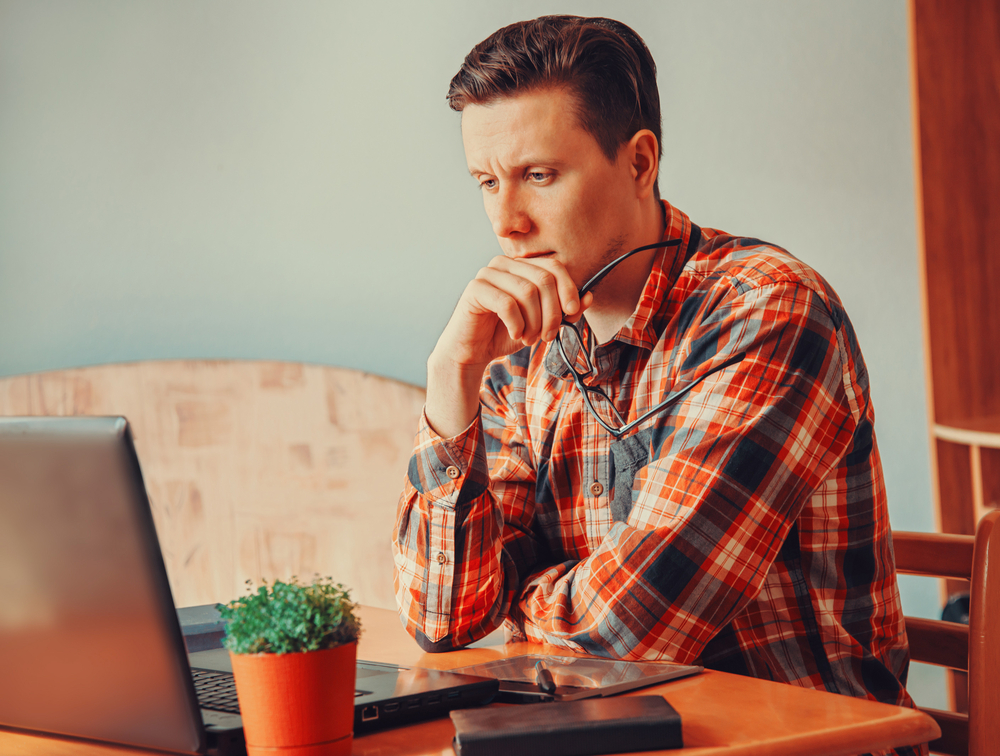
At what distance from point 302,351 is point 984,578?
1.65 m

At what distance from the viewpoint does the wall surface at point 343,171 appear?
1.85 meters

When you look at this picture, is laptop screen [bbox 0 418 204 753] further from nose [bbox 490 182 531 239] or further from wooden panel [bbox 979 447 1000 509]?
wooden panel [bbox 979 447 1000 509]

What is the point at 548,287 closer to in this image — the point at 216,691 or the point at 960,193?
the point at 216,691

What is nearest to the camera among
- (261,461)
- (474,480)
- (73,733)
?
(73,733)

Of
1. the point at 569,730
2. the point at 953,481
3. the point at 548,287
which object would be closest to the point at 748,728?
the point at 569,730

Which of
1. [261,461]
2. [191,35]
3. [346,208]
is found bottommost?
[261,461]

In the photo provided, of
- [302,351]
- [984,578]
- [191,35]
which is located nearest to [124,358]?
[302,351]

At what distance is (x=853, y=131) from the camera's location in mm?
1843

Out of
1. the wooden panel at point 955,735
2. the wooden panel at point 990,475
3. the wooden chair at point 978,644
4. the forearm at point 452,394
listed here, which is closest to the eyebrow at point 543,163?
the forearm at point 452,394

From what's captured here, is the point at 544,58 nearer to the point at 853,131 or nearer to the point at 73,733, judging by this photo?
the point at 73,733

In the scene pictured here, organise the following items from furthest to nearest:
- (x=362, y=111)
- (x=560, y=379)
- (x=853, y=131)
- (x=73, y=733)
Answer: (x=362, y=111)
(x=853, y=131)
(x=560, y=379)
(x=73, y=733)

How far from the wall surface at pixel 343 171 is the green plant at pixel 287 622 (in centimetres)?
155

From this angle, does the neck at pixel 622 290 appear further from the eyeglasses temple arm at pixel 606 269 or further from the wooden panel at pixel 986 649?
the wooden panel at pixel 986 649

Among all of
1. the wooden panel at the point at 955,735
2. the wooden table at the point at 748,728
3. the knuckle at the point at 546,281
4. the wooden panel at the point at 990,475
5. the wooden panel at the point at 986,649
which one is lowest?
the wooden panel at the point at 955,735
